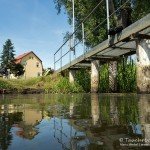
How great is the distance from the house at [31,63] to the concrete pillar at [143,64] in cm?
7177

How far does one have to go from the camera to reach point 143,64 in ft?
24.2

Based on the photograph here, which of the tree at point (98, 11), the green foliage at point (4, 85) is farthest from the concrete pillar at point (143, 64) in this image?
the green foliage at point (4, 85)

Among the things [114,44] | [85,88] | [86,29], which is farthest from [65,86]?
[86,29]

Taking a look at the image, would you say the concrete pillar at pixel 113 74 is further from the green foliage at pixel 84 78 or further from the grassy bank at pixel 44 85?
the grassy bank at pixel 44 85

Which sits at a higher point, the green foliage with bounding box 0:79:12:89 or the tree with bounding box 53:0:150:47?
the tree with bounding box 53:0:150:47

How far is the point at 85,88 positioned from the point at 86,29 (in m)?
9.37

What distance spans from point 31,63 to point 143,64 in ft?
244

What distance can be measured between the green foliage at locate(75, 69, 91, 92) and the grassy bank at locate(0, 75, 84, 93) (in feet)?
0.84

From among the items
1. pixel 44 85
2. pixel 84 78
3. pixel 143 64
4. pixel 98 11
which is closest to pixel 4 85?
pixel 44 85

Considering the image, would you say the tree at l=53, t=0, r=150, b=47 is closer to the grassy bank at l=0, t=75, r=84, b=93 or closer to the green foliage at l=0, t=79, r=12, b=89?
the grassy bank at l=0, t=75, r=84, b=93

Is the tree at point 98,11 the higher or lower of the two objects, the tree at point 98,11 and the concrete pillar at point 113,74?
the higher

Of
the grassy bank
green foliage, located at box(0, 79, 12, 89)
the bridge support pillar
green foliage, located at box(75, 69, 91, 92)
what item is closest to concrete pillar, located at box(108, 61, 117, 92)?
the bridge support pillar

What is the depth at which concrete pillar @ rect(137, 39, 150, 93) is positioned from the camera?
24.0 ft

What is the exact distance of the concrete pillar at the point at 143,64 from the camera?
732cm
